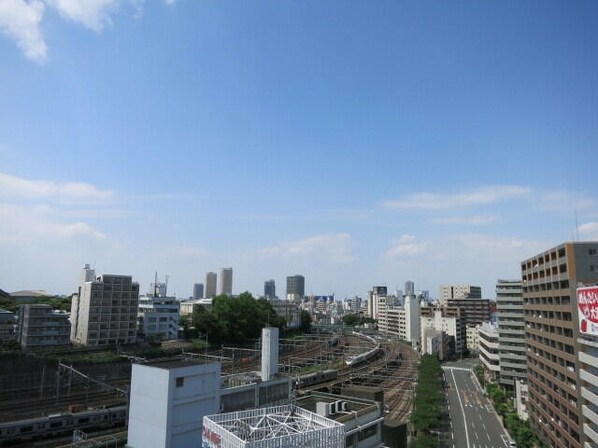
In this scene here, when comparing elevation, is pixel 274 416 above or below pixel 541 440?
above

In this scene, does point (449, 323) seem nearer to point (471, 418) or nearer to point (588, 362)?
point (471, 418)

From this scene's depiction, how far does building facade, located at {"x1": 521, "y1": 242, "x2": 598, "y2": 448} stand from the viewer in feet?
86.3

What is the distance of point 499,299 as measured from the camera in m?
49.7

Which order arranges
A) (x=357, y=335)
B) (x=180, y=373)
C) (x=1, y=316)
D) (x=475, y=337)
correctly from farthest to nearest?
Answer: (x=357, y=335) < (x=475, y=337) < (x=1, y=316) < (x=180, y=373)

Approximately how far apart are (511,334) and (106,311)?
46.2m

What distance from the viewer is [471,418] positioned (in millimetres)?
39500

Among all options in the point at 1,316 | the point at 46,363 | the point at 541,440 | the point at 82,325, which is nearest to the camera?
the point at 541,440

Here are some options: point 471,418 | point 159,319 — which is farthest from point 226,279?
point 471,418

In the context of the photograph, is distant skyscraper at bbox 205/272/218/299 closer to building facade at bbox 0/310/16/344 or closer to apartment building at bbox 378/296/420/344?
apartment building at bbox 378/296/420/344

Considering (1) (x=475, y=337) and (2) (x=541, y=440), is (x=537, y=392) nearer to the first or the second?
(2) (x=541, y=440)

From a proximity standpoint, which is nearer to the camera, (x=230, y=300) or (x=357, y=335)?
(x=230, y=300)

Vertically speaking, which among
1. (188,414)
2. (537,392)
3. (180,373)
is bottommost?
(537,392)

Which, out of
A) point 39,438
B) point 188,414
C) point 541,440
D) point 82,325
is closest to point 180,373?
point 188,414

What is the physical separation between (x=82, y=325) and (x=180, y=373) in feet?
140
